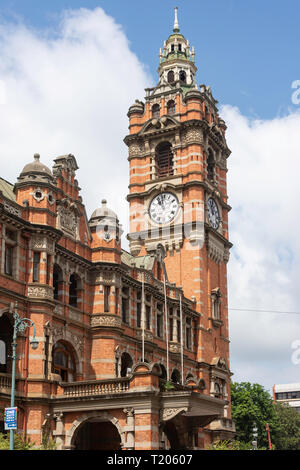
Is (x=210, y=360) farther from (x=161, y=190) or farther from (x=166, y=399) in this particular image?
(x=166, y=399)

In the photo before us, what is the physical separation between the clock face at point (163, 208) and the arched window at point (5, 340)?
96.7ft

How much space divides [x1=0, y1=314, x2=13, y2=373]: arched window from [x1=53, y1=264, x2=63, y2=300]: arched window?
438 centimetres

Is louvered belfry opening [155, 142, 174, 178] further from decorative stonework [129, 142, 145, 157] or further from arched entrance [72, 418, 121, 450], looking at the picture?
arched entrance [72, 418, 121, 450]

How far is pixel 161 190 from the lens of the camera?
6994cm

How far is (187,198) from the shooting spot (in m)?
68.6

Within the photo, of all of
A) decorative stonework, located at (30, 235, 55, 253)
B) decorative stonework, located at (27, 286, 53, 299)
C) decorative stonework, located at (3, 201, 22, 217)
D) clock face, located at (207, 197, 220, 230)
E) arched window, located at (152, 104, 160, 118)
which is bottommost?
decorative stonework, located at (27, 286, 53, 299)

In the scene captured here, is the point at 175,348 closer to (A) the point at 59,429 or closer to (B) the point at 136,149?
(A) the point at 59,429

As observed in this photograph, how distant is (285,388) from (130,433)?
134889 millimetres

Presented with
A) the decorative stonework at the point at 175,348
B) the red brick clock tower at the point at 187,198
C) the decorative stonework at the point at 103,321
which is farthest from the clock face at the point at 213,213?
the decorative stonework at the point at 103,321

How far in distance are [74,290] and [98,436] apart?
32.0 feet

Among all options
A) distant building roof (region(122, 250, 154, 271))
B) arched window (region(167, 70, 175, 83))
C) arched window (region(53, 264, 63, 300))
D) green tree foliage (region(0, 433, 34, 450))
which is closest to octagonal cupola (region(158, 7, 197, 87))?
arched window (region(167, 70, 175, 83))

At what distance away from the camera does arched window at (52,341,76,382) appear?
147 ft
